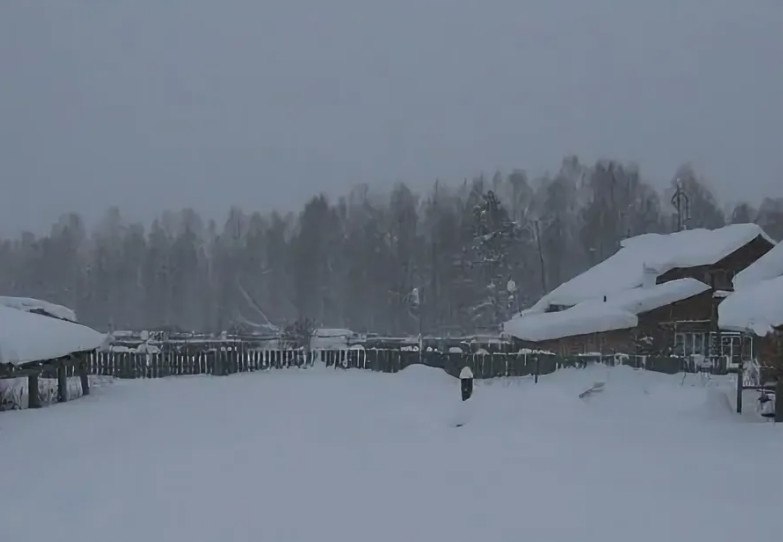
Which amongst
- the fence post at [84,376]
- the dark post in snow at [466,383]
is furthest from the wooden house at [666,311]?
the fence post at [84,376]

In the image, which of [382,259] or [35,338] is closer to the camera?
[35,338]

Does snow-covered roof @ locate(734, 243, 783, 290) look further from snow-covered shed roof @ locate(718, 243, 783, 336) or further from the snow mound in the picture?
the snow mound

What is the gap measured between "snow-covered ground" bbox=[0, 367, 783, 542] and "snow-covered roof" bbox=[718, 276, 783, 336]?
148cm

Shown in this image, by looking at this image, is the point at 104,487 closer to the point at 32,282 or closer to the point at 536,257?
the point at 536,257

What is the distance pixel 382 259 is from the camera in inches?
3243

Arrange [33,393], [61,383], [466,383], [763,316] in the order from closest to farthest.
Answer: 1. [763,316]
2. [466,383]
3. [33,393]
4. [61,383]

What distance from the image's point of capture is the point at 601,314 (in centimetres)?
3553

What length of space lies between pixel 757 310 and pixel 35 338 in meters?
13.6

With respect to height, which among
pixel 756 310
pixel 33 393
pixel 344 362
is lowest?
pixel 344 362

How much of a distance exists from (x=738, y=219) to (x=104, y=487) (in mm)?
85718

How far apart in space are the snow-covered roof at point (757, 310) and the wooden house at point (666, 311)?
19.0 m

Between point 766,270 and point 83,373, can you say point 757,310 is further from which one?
point 83,373

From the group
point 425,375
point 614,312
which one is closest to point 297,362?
→ point 425,375

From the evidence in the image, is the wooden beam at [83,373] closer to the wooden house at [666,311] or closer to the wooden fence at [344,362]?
the wooden fence at [344,362]
